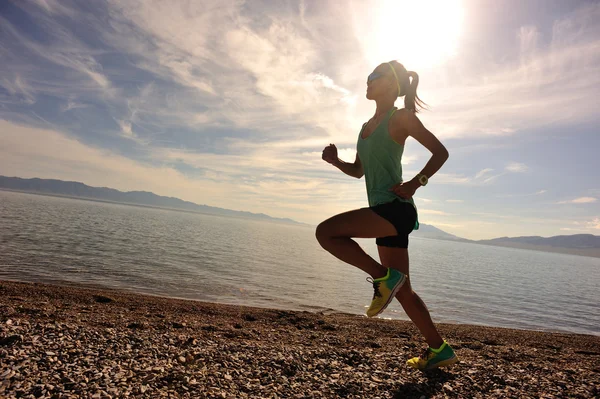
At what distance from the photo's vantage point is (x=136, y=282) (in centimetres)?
1716

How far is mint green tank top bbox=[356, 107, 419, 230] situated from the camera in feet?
11.5

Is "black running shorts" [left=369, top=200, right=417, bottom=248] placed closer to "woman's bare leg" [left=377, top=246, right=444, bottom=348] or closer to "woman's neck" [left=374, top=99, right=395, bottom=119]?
"woman's bare leg" [left=377, top=246, right=444, bottom=348]

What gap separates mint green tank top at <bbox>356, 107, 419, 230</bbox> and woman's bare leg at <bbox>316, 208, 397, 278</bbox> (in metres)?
0.26

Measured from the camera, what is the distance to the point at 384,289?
11.0ft

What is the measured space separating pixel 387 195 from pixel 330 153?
1184 millimetres

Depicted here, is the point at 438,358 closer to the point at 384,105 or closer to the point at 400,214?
the point at 400,214

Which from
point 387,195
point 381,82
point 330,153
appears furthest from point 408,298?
point 381,82

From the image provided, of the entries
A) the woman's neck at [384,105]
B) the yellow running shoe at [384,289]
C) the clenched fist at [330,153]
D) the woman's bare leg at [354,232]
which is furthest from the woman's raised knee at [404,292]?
the woman's neck at [384,105]

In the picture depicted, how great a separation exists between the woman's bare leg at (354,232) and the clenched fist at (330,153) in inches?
43.1

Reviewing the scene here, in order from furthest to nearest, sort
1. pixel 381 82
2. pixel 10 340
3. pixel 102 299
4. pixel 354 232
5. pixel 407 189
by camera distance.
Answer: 1. pixel 102 299
2. pixel 10 340
3. pixel 381 82
4. pixel 354 232
5. pixel 407 189

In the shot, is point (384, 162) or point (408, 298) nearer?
point (384, 162)

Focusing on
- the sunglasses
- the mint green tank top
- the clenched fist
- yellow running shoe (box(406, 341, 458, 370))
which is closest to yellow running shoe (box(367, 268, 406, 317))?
the mint green tank top

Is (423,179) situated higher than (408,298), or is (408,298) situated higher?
(423,179)

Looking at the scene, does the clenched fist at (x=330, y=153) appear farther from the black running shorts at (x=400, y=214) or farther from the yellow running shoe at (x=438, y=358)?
the yellow running shoe at (x=438, y=358)
